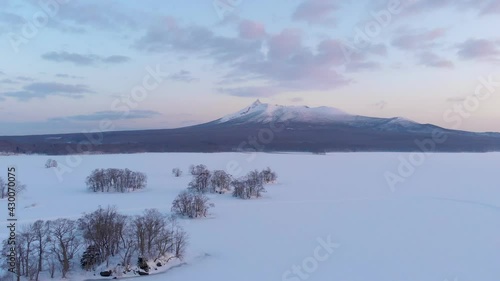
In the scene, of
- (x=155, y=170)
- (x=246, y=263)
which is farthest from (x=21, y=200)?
(x=155, y=170)

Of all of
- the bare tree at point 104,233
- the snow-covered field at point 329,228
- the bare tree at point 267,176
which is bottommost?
the snow-covered field at point 329,228

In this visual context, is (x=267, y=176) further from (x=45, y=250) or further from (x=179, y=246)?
(x=45, y=250)

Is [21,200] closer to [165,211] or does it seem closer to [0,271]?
[165,211]

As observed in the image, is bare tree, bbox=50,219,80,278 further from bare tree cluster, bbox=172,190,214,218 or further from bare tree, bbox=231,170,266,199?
bare tree, bbox=231,170,266,199

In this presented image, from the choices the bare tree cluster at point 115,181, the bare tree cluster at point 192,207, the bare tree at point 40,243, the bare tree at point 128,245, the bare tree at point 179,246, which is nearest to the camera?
the bare tree at point 40,243

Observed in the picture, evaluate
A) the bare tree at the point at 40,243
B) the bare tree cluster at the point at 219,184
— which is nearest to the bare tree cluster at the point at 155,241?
the bare tree at the point at 40,243

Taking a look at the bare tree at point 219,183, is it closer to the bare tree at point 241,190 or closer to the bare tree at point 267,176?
the bare tree at point 241,190
